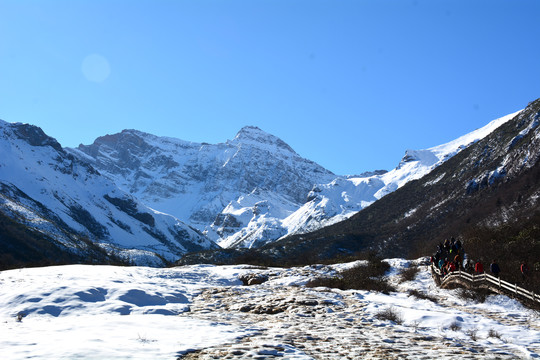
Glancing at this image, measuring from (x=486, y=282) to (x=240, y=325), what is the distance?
14.7 meters

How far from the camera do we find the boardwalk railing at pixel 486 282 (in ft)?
64.1

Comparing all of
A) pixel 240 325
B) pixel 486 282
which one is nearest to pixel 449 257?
pixel 486 282

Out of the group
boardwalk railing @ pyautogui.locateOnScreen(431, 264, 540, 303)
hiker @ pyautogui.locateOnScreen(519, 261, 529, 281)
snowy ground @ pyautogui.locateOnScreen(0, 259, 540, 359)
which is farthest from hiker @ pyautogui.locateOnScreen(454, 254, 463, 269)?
hiker @ pyautogui.locateOnScreen(519, 261, 529, 281)

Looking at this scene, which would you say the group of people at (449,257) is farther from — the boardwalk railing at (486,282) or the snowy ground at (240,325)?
the snowy ground at (240,325)

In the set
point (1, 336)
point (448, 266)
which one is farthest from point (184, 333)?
point (448, 266)

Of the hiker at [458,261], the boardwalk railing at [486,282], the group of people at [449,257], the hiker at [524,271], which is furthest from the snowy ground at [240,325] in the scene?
the hiker at [524,271]

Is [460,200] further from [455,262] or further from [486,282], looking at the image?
[486,282]

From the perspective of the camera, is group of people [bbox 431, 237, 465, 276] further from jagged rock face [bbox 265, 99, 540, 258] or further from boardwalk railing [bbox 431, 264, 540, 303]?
jagged rock face [bbox 265, 99, 540, 258]

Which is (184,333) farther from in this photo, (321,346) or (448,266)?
(448,266)

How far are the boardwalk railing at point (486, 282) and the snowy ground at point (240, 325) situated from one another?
0.63m

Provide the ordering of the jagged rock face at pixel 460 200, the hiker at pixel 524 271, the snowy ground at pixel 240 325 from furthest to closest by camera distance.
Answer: the jagged rock face at pixel 460 200 < the hiker at pixel 524 271 < the snowy ground at pixel 240 325

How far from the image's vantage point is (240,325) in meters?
14.9

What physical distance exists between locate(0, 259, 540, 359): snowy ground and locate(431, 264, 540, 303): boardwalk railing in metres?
0.63

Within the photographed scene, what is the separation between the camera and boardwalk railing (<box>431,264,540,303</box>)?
19.6m
